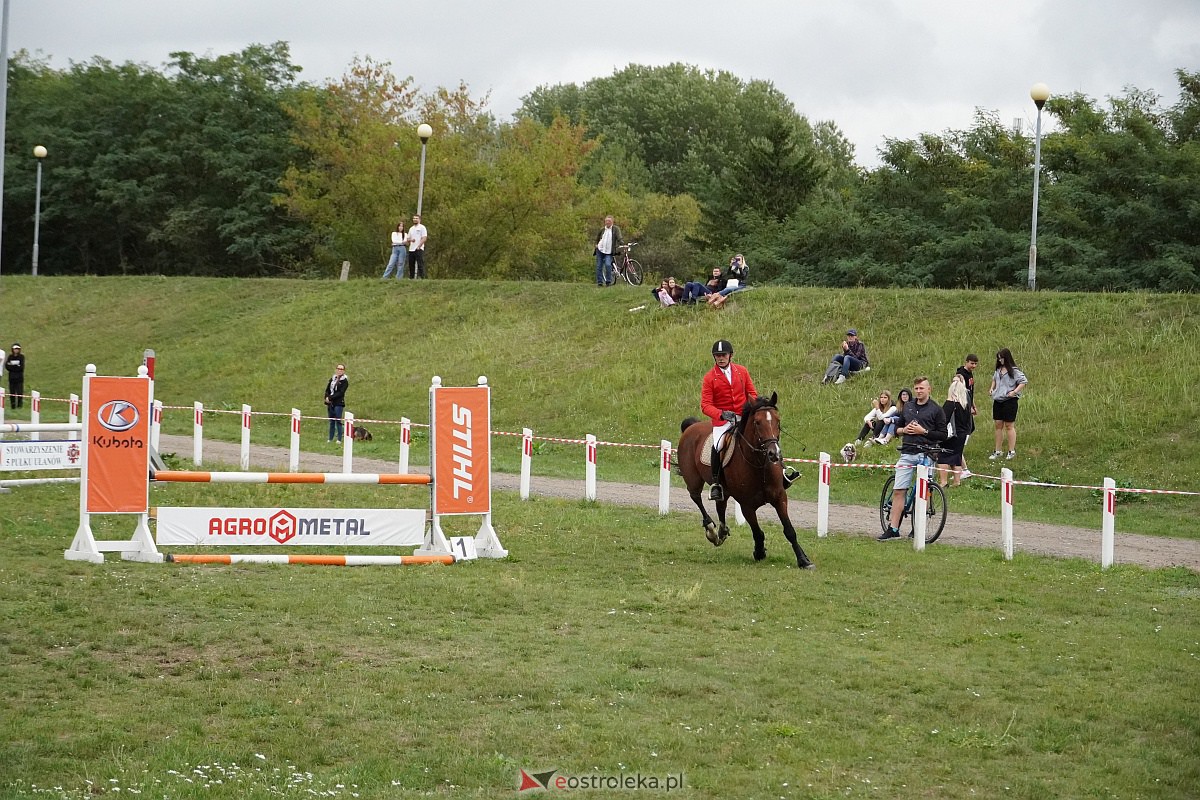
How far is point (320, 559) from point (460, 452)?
1948 millimetres

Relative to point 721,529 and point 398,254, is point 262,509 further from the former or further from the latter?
point 398,254

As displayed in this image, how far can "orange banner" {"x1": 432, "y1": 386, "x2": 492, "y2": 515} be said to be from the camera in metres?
15.5

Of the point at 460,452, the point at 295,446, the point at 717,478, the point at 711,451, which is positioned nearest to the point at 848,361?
the point at 295,446

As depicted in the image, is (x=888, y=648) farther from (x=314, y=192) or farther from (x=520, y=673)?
(x=314, y=192)

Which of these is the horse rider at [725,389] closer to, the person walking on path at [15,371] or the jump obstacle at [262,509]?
the jump obstacle at [262,509]

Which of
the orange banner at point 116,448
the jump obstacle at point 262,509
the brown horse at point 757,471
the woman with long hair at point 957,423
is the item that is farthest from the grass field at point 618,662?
the orange banner at point 116,448

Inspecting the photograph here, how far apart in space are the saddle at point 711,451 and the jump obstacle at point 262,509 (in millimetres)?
2684

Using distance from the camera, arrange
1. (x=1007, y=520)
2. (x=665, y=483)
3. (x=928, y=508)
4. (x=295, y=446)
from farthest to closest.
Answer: (x=295, y=446) < (x=665, y=483) < (x=928, y=508) < (x=1007, y=520)

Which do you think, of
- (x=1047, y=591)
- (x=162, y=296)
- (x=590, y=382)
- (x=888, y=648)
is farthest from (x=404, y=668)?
(x=162, y=296)

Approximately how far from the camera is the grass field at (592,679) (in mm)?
7926

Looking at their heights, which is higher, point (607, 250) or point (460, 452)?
point (607, 250)

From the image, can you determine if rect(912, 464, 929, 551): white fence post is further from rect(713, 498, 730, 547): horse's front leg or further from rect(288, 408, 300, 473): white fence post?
rect(288, 408, 300, 473): white fence post

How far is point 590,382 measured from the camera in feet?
117

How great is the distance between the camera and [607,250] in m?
42.2
